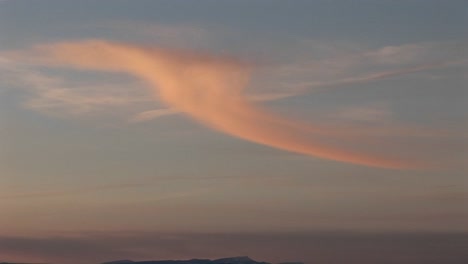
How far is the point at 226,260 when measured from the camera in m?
26.7

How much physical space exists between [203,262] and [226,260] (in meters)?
0.49

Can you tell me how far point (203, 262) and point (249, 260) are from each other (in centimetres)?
111

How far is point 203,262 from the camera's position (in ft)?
87.4

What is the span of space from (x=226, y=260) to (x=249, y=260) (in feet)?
2.17

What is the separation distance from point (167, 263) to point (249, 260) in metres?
1.81

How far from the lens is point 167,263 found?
26.6 m

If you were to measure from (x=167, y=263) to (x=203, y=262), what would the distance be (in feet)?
2.50

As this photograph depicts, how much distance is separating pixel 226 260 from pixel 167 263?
1.25m

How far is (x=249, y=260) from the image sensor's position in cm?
2714
